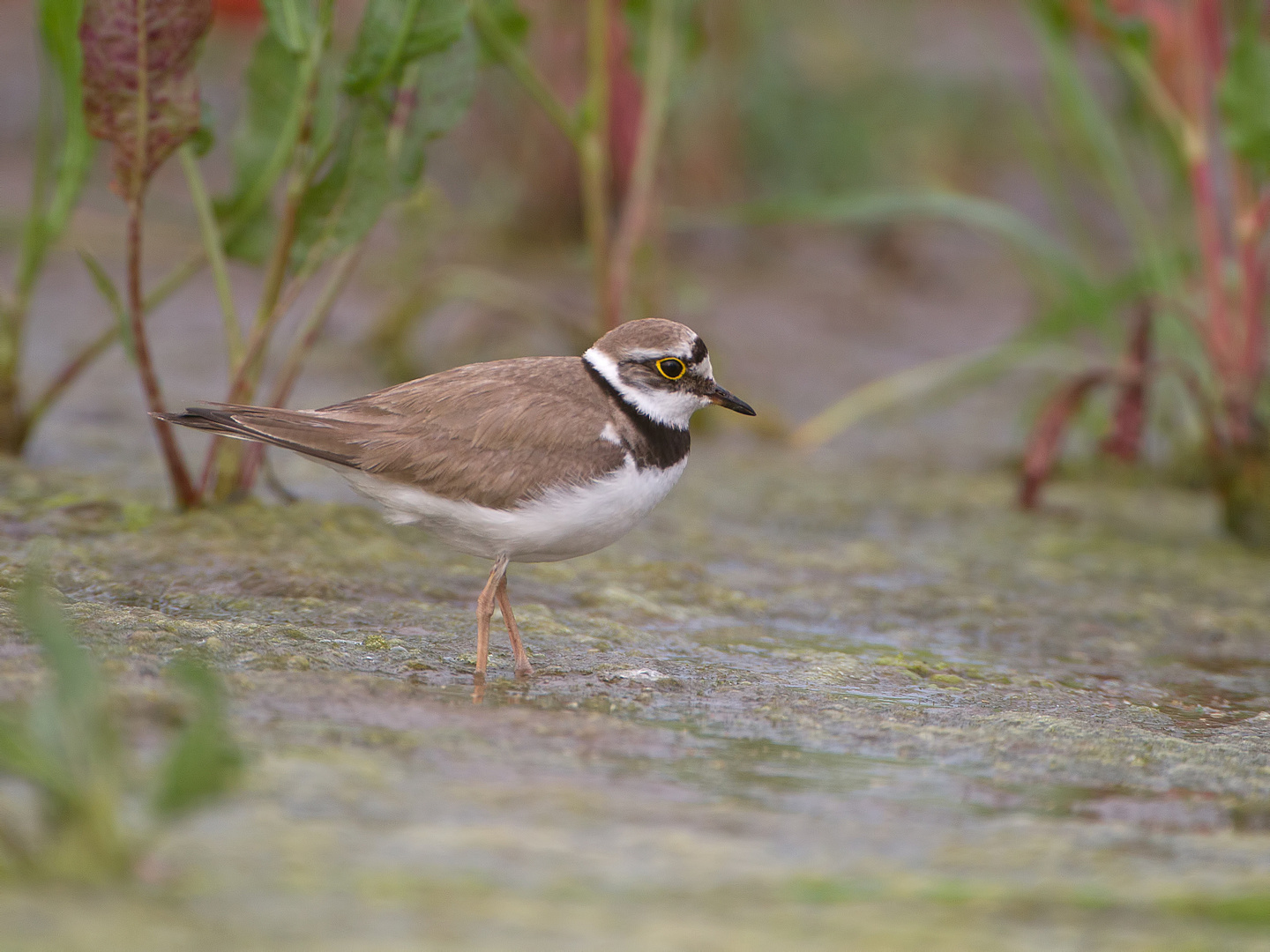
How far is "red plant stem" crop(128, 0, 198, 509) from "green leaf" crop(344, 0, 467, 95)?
0.50m

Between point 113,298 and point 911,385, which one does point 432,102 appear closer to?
point 113,298

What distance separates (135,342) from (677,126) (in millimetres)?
4610

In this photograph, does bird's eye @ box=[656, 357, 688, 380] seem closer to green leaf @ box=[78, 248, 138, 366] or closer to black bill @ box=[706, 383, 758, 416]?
black bill @ box=[706, 383, 758, 416]

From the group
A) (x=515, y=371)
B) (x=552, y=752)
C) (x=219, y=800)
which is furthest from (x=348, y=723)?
(x=515, y=371)

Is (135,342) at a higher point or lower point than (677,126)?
lower

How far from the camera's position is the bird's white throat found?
12.4 feet

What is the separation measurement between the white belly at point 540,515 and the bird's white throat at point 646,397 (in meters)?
0.22

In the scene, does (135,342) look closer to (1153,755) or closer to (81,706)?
(81,706)

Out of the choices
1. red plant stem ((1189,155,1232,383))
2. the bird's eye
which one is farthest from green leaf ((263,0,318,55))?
red plant stem ((1189,155,1232,383))

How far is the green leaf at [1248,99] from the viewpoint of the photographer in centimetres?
460

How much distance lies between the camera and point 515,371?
3729mm

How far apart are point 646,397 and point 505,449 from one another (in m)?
0.44

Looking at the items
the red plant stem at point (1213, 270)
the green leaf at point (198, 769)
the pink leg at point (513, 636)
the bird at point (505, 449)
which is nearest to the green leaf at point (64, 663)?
the green leaf at point (198, 769)

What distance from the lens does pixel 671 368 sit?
151 inches
